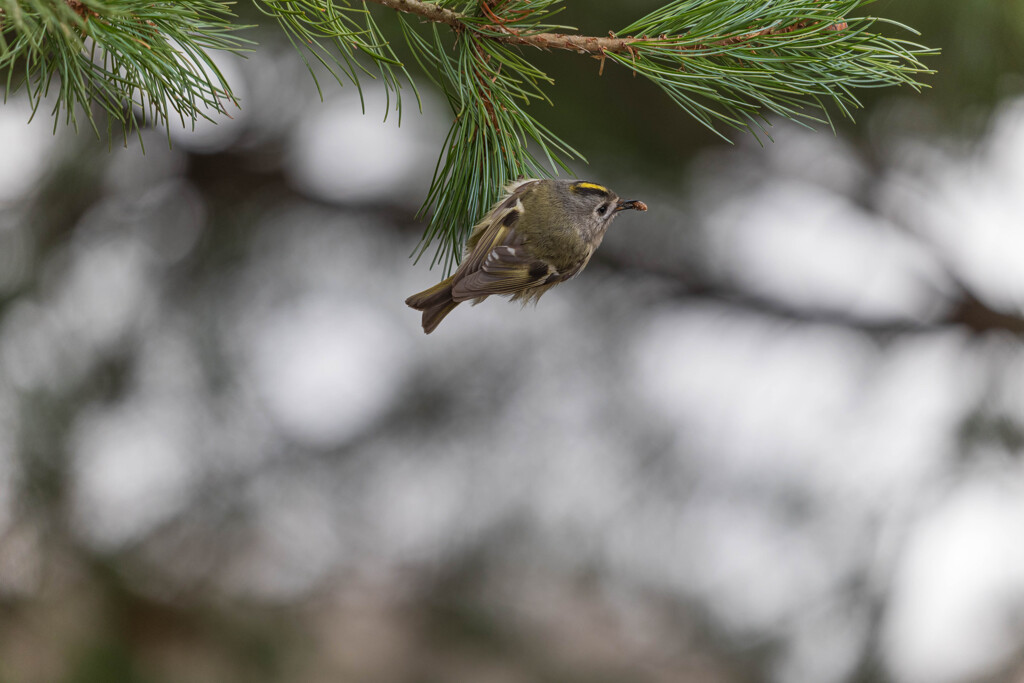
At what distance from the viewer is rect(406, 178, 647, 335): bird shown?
614 mm

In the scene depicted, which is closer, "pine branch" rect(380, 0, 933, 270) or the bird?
"pine branch" rect(380, 0, 933, 270)

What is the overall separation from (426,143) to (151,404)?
61 centimetres

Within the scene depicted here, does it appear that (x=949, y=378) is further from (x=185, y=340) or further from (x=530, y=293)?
(x=185, y=340)

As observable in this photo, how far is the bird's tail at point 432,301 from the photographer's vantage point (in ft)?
A: 2.01

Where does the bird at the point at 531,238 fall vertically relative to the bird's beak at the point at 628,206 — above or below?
below

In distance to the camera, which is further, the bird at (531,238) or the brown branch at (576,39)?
the bird at (531,238)

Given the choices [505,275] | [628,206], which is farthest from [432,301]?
[628,206]

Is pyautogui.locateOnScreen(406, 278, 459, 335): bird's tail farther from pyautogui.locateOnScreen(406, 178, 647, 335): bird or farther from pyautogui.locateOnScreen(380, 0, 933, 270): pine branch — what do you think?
pyautogui.locateOnScreen(380, 0, 933, 270): pine branch

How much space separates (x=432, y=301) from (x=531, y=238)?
0.10 m

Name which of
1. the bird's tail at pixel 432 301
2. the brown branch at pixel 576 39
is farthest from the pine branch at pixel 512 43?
A: the bird's tail at pixel 432 301

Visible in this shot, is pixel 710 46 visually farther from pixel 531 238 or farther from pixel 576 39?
pixel 531 238

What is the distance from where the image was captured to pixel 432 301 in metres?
0.62

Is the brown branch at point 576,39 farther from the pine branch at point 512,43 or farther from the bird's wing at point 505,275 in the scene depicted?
the bird's wing at point 505,275

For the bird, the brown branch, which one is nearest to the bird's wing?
the bird
